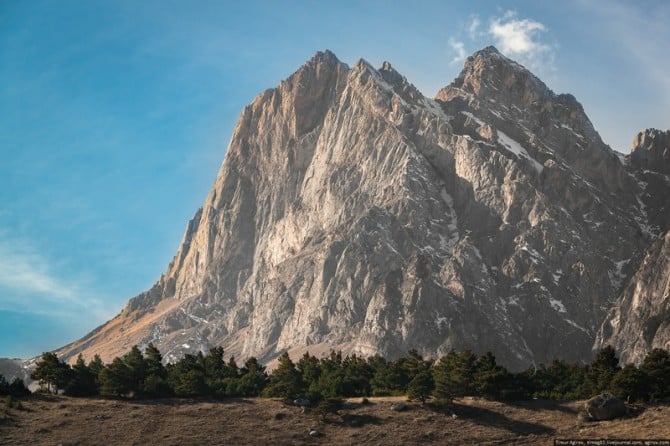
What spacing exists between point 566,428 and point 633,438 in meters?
10.6

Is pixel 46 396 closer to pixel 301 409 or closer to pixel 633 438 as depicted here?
pixel 301 409

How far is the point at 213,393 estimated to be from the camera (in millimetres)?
130000

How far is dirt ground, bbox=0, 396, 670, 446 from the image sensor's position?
352ft

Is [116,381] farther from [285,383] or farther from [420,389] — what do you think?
[420,389]

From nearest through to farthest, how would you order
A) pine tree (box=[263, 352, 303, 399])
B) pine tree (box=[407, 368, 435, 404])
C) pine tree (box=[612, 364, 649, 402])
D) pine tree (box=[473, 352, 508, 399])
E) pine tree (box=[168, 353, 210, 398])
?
1. pine tree (box=[612, 364, 649, 402])
2. pine tree (box=[407, 368, 435, 404])
3. pine tree (box=[473, 352, 508, 399])
4. pine tree (box=[263, 352, 303, 399])
5. pine tree (box=[168, 353, 210, 398])

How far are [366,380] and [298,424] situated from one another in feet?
92.6

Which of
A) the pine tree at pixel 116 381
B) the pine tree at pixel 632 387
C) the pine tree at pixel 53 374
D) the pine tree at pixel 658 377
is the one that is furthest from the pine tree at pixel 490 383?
the pine tree at pixel 53 374

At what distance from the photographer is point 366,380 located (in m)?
141

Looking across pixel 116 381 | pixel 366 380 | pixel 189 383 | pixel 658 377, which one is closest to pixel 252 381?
pixel 189 383

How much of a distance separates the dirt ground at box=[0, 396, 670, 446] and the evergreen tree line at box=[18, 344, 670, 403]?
12.3 feet

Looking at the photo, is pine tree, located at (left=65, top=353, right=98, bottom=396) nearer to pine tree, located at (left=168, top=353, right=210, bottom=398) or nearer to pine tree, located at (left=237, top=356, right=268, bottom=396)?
pine tree, located at (left=168, top=353, right=210, bottom=398)

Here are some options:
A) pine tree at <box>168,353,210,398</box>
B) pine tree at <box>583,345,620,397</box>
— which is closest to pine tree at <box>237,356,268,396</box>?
pine tree at <box>168,353,210,398</box>

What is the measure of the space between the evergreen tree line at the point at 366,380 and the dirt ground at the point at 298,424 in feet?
12.3

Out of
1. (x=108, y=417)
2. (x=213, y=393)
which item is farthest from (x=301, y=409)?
(x=108, y=417)
